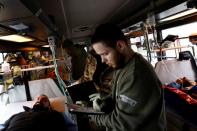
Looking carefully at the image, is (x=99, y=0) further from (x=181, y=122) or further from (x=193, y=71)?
(x=193, y=71)

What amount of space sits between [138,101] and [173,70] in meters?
2.43

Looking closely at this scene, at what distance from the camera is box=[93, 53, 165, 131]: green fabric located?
1124 mm

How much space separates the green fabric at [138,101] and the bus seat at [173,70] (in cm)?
217

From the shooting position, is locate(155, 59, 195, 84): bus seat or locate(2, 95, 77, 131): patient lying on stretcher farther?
locate(155, 59, 195, 84): bus seat

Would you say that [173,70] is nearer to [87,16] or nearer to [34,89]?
[87,16]

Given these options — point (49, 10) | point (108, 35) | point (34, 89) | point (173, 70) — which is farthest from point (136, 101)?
point (173, 70)

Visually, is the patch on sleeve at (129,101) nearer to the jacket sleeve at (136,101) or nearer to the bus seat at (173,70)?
the jacket sleeve at (136,101)

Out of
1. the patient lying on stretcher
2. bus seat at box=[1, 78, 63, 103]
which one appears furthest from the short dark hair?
bus seat at box=[1, 78, 63, 103]

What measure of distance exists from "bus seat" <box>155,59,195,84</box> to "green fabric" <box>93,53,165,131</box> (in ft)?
7.13

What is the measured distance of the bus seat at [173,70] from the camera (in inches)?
129

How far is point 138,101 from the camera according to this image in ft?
3.66

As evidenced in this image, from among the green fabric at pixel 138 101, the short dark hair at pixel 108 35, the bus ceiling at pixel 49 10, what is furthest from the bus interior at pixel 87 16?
the green fabric at pixel 138 101

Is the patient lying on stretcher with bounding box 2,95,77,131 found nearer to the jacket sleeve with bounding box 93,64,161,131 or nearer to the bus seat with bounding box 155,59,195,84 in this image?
the jacket sleeve with bounding box 93,64,161,131

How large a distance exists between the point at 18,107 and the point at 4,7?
1.97 meters
